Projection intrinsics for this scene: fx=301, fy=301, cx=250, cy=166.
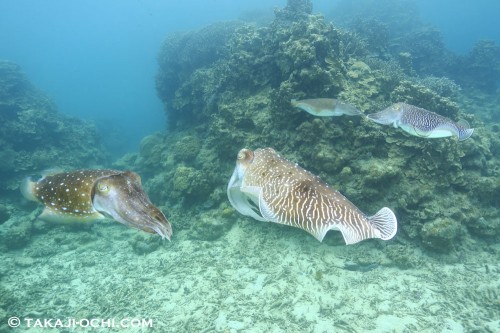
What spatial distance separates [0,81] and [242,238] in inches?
862

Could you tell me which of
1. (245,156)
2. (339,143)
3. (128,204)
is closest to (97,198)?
(128,204)

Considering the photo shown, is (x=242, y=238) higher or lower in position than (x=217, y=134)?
lower

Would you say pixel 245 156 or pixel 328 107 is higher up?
pixel 245 156

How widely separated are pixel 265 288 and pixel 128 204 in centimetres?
444

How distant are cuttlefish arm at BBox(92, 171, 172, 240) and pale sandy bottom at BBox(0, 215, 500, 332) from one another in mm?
3872

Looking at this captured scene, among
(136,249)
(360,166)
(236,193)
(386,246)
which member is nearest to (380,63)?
(360,166)

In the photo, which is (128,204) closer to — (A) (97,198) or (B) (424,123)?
(A) (97,198)

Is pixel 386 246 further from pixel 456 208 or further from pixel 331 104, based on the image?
pixel 331 104

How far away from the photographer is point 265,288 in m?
6.29

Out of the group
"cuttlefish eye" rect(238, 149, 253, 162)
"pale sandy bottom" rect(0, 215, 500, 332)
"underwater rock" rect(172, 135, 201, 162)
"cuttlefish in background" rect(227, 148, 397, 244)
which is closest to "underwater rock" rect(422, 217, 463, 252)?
"pale sandy bottom" rect(0, 215, 500, 332)

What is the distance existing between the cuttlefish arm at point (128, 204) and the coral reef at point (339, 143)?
5213 millimetres

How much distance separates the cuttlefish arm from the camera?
259 cm

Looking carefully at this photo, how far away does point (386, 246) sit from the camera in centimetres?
671

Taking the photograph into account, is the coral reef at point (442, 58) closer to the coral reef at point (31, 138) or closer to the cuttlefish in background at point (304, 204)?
the cuttlefish in background at point (304, 204)
